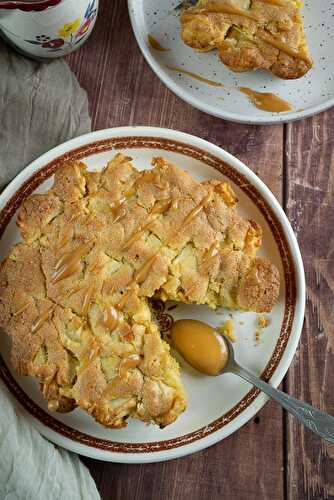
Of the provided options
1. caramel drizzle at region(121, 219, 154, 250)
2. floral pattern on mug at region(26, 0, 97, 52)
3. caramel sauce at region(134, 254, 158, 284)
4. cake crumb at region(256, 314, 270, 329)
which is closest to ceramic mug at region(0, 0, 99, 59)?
floral pattern on mug at region(26, 0, 97, 52)

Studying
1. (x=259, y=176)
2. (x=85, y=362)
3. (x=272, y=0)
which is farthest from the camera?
(x=259, y=176)

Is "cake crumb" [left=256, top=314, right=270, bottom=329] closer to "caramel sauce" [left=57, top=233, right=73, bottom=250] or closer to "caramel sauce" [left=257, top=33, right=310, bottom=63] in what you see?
"caramel sauce" [left=57, top=233, right=73, bottom=250]

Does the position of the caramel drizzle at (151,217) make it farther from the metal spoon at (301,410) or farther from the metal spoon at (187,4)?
the metal spoon at (187,4)

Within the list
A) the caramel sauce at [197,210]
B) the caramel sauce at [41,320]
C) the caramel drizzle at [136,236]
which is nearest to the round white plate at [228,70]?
the caramel sauce at [197,210]

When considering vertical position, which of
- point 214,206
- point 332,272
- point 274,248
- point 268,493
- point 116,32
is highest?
point 116,32

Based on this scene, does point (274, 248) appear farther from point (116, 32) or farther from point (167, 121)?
point (116, 32)

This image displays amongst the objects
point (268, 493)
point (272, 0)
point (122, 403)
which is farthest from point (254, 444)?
point (272, 0)
